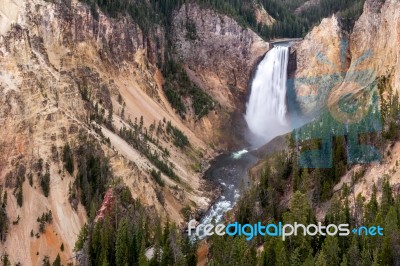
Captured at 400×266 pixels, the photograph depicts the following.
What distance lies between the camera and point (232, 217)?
6041 centimetres

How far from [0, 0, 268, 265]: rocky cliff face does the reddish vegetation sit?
247 centimetres

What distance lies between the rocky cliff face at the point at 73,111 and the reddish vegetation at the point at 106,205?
247cm

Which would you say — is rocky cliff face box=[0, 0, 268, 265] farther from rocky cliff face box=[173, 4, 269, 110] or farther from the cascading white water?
the cascading white water

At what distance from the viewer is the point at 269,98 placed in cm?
10381

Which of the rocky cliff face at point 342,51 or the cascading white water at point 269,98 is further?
the cascading white water at point 269,98

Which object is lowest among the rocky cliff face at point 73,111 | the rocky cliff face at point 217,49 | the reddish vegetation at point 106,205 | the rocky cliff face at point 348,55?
the reddish vegetation at point 106,205

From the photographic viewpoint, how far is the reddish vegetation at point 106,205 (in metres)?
55.2

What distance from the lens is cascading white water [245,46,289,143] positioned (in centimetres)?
9906

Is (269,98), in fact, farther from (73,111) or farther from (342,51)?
(73,111)

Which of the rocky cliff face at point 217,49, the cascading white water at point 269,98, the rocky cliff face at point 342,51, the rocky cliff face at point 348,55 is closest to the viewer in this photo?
the rocky cliff face at point 348,55

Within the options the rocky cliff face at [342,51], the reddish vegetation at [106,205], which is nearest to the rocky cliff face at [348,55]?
the rocky cliff face at [342,51]

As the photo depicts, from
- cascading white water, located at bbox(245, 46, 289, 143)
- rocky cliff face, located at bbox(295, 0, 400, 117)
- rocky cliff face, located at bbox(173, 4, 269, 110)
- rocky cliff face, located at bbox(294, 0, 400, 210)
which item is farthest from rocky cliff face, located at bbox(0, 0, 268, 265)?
rocky cliff face, located at bbox(294, 0, 400, 210)

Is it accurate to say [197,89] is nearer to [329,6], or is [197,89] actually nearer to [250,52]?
[250,52]

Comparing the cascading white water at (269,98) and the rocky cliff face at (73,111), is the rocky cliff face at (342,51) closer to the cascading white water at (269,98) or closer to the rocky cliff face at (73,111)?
the cascading white water at (269,98)
